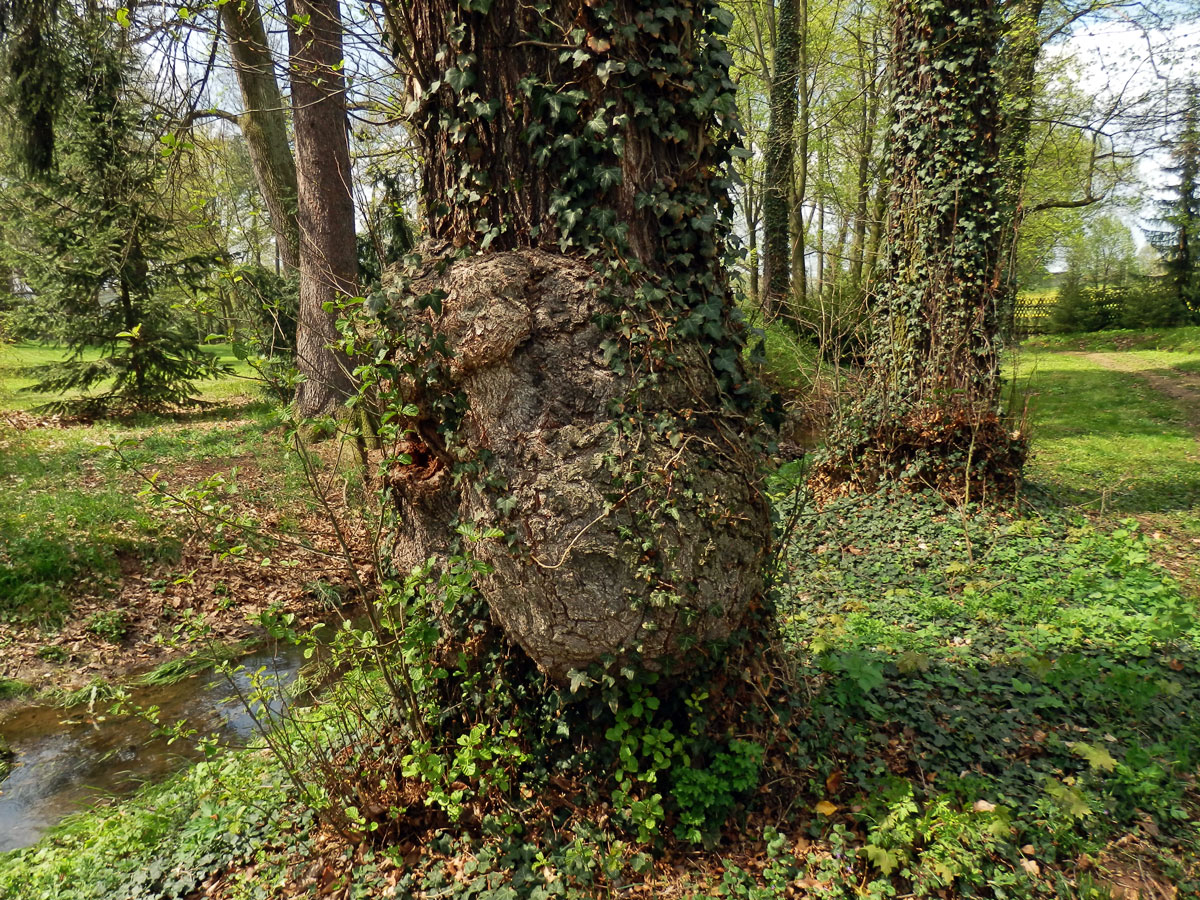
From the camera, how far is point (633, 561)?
2.52 metres

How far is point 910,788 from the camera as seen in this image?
272 centimetres

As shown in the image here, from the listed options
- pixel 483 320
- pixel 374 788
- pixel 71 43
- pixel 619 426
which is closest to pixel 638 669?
pixel 619 426

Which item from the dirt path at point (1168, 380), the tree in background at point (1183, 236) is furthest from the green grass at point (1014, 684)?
the tree in background at point (1183, 236)

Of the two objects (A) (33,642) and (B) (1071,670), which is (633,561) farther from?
(A) (33,642)

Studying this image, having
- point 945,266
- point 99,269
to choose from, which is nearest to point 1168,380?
point 945,266

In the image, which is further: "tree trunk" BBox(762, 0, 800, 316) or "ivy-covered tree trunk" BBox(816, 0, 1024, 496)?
"tree trunk" BBox(762, 0, 800, 316)

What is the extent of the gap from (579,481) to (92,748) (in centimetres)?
464

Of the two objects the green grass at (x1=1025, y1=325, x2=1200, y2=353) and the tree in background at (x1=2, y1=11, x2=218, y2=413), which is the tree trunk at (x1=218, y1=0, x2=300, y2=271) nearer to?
the tree in background at (x1=2, y1=11, x2=218, y2=413)

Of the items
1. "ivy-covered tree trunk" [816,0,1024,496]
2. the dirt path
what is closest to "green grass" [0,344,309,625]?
"ivy-covered tree trunk" [816,0,1024,496]

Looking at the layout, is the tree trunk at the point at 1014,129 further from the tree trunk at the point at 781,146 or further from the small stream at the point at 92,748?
the small stream at the point at 92,748

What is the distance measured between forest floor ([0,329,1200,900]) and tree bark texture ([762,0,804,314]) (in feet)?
29.1

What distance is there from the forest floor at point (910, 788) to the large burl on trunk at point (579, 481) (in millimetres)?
668

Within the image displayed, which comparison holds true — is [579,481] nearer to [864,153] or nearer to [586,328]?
[586,328]

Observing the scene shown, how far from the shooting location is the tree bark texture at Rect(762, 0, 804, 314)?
42.6 ft
